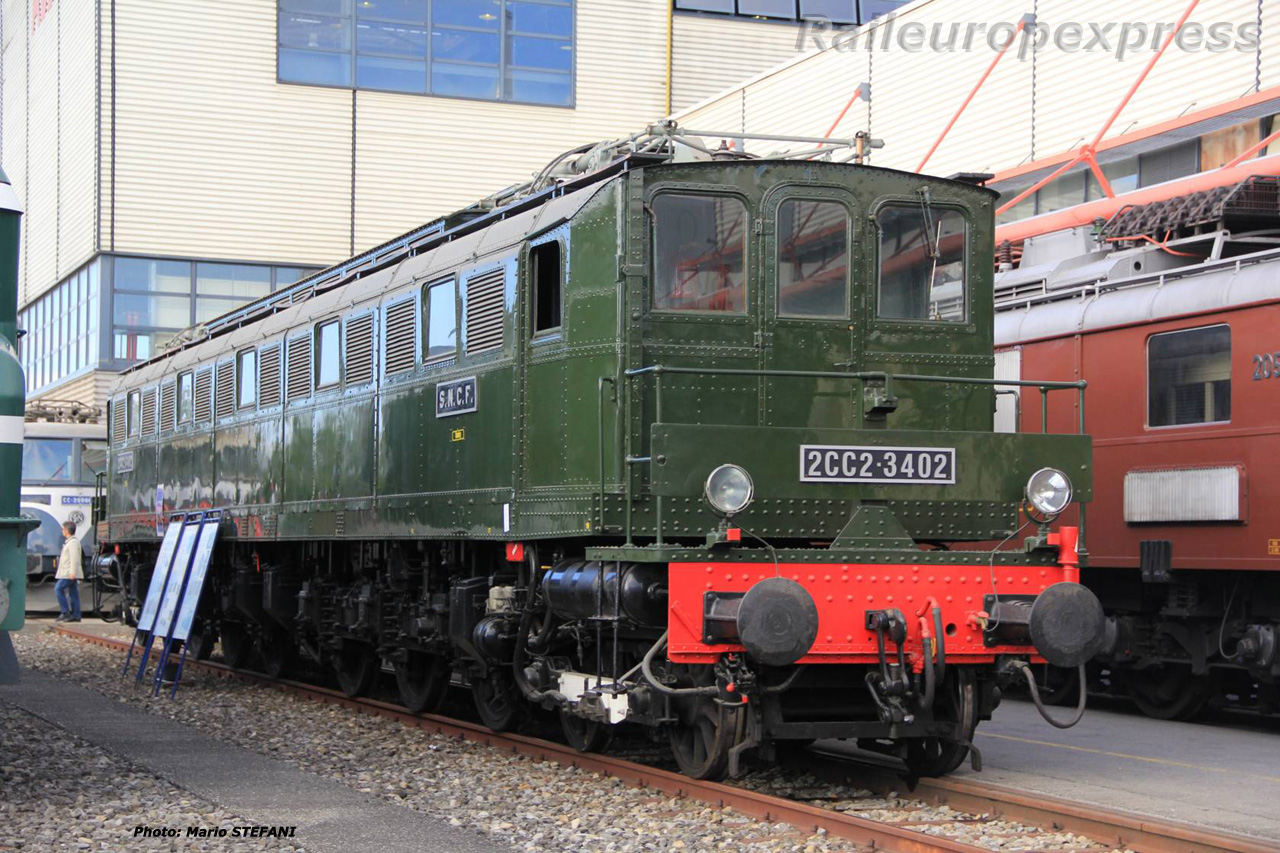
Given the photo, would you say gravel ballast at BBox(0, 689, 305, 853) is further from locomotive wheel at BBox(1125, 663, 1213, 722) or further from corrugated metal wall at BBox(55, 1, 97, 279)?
corrugated metal wall at BBox(55, 1, 97, 279)

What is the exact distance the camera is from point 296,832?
802 centimetres

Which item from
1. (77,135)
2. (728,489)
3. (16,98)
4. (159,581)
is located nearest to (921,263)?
(728,489)

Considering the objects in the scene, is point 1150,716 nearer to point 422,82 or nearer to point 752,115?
point 752,115

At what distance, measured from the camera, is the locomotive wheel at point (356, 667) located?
1471cm

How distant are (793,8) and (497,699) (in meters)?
27.5

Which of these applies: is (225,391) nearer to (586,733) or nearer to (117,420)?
(117,420)

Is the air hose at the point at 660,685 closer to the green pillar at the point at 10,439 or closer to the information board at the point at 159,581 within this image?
the green pillar at the point at 10,439

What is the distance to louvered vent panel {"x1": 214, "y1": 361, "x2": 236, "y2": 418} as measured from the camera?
1667cm

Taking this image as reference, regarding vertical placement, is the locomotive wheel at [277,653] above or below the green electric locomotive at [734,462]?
below

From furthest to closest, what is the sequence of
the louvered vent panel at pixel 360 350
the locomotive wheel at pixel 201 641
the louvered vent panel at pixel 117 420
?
the louvered vent panel at pixel 117 420
the locomotive wheel at pixel 201 641
the louvered vent panel at pixel 360 350

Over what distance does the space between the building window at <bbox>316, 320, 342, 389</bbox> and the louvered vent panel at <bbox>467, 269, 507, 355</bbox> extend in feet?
9.60

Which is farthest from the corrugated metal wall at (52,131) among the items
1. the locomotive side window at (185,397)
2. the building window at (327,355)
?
the building window at (327,355)

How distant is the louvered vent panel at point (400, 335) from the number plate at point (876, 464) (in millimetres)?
4088

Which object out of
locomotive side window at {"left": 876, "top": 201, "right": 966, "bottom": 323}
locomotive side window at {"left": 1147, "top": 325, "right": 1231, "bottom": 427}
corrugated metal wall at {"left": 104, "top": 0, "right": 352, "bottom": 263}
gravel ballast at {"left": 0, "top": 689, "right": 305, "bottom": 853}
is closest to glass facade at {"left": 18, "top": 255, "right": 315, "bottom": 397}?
corrugated metal wall at {"left": 104, "top": 0, "right": 352, "bottom": 263}
